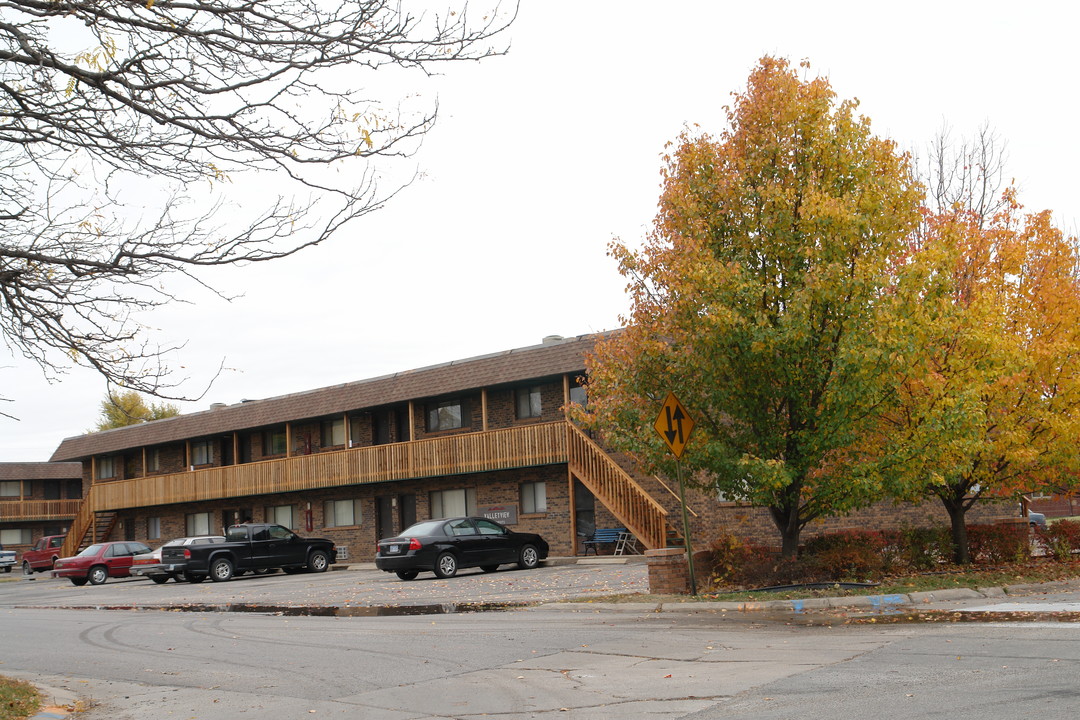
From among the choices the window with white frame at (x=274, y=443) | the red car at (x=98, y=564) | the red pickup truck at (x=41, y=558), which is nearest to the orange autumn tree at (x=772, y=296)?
the red car at (x=98, y=564)

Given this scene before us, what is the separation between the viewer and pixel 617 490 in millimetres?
26656

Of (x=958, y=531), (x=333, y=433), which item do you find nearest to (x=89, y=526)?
(x=333, y=433)

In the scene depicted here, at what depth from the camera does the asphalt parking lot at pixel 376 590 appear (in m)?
18.4

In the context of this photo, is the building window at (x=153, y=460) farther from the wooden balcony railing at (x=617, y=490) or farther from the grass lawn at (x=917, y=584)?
the grass lawn at (x=917, y=584)

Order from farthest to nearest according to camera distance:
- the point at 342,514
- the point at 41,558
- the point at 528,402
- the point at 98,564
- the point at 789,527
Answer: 1. the point at 41,558
2. the point at 342,514
3. the point at 98,564
4. the point at 528,402
5. the point at 789,527

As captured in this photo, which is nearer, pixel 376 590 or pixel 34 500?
pixel 376 590

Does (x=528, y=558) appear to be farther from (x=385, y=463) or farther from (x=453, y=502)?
(x=385, y=463)

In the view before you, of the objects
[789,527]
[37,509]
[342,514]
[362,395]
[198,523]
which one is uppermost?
[362,395]

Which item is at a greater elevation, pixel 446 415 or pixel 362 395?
pixel 362 395

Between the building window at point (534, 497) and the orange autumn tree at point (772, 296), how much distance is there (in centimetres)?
1502

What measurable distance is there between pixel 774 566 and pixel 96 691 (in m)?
9.69

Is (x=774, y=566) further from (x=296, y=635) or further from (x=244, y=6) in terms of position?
(x=244, y=6)

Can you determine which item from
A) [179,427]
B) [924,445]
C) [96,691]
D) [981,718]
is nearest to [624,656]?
[981,718]

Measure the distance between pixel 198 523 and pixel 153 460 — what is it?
16.2 ft
